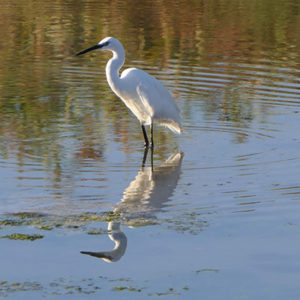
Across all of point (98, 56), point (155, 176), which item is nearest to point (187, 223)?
point (155, 176)

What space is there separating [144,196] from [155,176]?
0.91 metres

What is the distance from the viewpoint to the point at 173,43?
57.1 feet

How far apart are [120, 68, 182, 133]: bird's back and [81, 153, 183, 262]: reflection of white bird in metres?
0.84

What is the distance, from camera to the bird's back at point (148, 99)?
31.9 ft

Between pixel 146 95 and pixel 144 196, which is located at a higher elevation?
pixel 146 95

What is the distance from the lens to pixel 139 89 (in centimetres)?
972

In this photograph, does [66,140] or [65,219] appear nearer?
[65,219]

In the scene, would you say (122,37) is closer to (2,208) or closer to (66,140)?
(66,140)

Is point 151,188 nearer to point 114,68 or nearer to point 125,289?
point 114,68

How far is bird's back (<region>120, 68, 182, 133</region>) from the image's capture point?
971cm

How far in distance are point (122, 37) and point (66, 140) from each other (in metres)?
8.56

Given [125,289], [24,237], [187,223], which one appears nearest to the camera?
[125,289]

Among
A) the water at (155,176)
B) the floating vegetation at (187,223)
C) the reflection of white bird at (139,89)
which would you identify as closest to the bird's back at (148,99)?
the reflection of white bird at (139,89)

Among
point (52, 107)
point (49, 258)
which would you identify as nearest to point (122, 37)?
point (52, 107)
